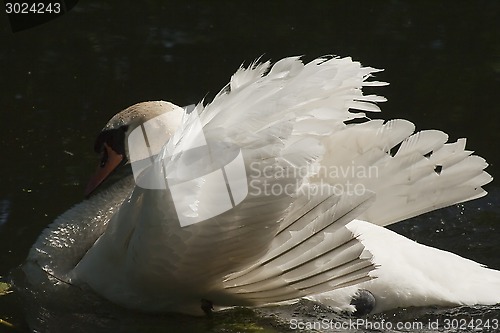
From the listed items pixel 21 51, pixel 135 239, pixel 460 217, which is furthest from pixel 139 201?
pixel 21 51

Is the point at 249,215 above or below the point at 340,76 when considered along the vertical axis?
below

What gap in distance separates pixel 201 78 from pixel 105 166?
2.55 metres

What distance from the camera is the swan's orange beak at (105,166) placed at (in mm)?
5883

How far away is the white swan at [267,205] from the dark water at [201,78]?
8.1 inches

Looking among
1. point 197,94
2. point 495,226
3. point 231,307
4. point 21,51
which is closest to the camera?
point 231,307

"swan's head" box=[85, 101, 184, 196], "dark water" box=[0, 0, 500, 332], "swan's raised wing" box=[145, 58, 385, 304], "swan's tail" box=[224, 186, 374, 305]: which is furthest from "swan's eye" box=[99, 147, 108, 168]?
"swan's tail" box=[224, 186, 374, 305]

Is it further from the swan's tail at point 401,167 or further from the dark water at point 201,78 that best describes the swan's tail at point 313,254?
the swan's tail at point 401,167

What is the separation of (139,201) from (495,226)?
2.48m

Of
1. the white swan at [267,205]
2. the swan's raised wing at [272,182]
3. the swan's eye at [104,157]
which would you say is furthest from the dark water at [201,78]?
the swan's eye at [104,157]

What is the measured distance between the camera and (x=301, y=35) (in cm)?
931

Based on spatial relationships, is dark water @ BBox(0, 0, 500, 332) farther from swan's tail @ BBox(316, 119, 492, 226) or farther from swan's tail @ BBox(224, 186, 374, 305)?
swan's tail @ BBox(316, 119, 492, 226)

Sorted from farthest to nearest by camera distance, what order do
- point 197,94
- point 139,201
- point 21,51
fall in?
point 21,51 → point 197,94 → point 139,201

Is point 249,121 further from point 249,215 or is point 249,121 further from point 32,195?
point 32,195

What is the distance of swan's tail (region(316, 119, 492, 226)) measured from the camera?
18.1 ft
